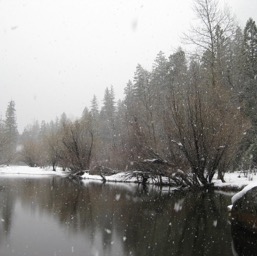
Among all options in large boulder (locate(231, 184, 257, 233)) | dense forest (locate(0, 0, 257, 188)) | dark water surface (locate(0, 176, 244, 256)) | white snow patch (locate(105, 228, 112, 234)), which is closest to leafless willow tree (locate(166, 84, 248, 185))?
dense forest (locate(0, 0, 257, 188))

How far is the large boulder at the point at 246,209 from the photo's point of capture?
8.24 m

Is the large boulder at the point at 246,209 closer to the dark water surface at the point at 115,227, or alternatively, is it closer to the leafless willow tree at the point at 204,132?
the dark water surface at the point at 115,227

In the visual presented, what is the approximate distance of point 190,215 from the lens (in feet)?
39.3

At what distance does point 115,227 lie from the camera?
10.1 metres

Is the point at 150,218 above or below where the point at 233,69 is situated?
below

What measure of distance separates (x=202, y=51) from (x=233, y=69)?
583cm

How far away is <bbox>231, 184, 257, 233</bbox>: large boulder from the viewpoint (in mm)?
8242

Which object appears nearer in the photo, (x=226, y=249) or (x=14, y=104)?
(x=226, y=249)

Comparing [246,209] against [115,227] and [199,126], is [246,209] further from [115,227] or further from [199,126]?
[199,126]

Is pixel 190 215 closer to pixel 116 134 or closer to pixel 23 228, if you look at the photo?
pixel 23 228

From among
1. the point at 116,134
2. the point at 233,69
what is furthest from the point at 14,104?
the point at 233,69

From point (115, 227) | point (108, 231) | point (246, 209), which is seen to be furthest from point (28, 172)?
point (246, 209)

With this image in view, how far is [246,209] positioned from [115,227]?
3.90 m

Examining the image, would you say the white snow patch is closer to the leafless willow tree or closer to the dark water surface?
the dark water surface
